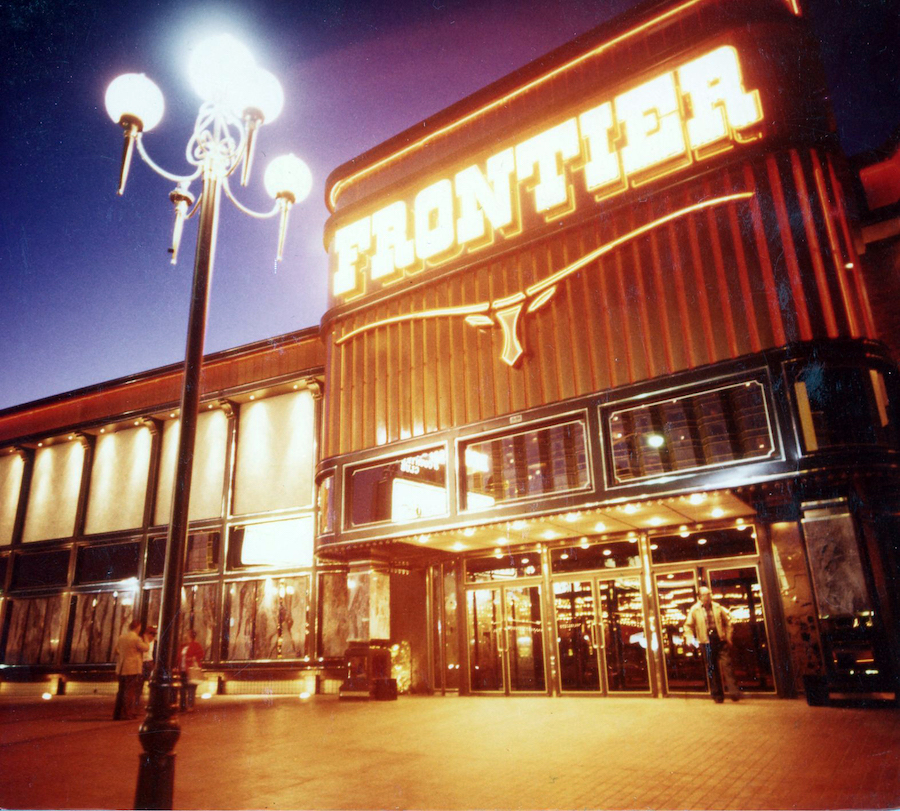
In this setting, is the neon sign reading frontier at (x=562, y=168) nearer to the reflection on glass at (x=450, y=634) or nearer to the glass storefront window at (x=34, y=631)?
the reflection on glass at (x=450, y=634)

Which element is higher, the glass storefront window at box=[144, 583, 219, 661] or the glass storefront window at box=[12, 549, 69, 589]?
the glass storefront window at box=[12, 549, 69, 589]

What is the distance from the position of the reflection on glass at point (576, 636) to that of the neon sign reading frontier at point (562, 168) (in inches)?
306

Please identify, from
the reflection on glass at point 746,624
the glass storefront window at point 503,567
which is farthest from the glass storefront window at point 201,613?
the reflection on glass at point 746,624

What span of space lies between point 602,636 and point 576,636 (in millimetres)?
586

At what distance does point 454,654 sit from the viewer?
15.1 meters

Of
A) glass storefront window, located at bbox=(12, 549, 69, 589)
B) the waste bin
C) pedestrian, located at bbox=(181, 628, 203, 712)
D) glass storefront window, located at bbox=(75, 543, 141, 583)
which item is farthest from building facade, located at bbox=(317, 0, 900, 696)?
glass storefront window, located at bbox=(12, 549, 69, 589)

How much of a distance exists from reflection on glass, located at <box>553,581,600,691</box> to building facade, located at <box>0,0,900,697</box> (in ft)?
0.16

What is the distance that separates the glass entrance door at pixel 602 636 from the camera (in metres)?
12.9

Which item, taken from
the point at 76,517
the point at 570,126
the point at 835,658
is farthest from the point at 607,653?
the point at 76,517

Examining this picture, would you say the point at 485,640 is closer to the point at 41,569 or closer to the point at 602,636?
the point at 602,636

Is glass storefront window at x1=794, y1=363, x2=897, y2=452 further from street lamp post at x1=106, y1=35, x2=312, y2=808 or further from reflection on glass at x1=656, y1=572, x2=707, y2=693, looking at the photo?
street lamp post at x1=106, y1=35, x2=312, y2=808

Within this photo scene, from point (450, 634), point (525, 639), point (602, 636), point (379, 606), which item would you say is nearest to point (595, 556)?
point (602, 636)

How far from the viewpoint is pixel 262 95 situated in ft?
20.6

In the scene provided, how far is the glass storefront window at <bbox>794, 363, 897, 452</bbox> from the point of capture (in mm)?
9906
